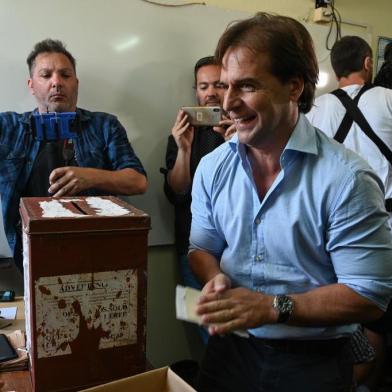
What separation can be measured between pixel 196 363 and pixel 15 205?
1151 millimetres

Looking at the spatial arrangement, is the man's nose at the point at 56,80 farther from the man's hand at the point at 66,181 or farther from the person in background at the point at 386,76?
the person in background at the point at 386,76

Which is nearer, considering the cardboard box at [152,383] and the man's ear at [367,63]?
the cardboard box at [152,383]

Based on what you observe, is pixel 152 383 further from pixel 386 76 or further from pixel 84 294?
pixel 386 76

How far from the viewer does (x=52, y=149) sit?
5.09 ft

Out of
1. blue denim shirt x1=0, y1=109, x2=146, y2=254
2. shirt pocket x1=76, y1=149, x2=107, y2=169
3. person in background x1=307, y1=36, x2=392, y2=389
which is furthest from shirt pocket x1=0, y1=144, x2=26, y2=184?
person in background x1=307, y1=36, x2=392, y2=389

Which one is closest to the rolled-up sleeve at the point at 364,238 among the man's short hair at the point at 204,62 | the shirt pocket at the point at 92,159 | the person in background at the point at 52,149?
the person in background at the point at 52,149

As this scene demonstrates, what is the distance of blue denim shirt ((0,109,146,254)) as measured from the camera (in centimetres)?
163

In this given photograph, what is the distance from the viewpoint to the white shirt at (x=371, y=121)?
1.97 meters

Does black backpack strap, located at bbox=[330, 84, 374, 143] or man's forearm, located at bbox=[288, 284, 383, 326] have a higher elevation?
black backpack strap, located at bbox=[330, 84, 374, 143]

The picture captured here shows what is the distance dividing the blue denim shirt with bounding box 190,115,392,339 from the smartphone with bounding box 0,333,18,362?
489 millimetres

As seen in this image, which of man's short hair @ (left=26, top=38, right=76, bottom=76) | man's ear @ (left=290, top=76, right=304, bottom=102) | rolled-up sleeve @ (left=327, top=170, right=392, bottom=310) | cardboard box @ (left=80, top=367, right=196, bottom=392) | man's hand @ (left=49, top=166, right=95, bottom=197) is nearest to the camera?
cardboard box @ (left=80, top=367, right=196, bottom=392)

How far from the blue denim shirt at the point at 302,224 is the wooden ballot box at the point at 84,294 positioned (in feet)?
0.84

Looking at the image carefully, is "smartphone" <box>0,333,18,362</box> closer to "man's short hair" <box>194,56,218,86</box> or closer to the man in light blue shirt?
the man in light blue shirt

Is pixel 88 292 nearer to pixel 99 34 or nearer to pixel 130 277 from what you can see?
pixel 130 277
